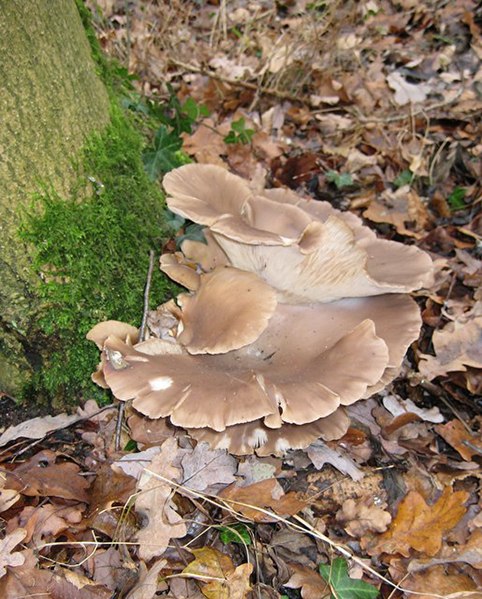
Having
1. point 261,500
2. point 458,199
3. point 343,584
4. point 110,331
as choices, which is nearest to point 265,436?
point 261,500

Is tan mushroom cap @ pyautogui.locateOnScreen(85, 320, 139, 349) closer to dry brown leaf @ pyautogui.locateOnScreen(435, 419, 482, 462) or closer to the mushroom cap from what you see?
the mushroom cap

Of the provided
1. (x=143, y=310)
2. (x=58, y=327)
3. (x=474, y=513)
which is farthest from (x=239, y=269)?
(x=474, y=513)

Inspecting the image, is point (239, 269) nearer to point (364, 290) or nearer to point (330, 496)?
point (364, 290)

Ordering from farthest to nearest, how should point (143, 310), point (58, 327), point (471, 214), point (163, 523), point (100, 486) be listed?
1. point (471, 214)
2. point (143, 310)
3. point (58, 327)
4. point (100, 486)
5. point (163, 523)

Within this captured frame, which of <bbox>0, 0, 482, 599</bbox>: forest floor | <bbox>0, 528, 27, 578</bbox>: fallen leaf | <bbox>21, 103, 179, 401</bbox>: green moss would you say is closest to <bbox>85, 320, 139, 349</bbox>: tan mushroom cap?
<bbox>21, 103, 179, 401</bbox>: green moss

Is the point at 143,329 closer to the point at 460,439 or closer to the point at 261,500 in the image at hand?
the point at 261,500

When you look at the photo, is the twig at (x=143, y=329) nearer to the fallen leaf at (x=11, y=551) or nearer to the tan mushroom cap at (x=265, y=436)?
the tan mushroom cap at (x=265, y=436)
